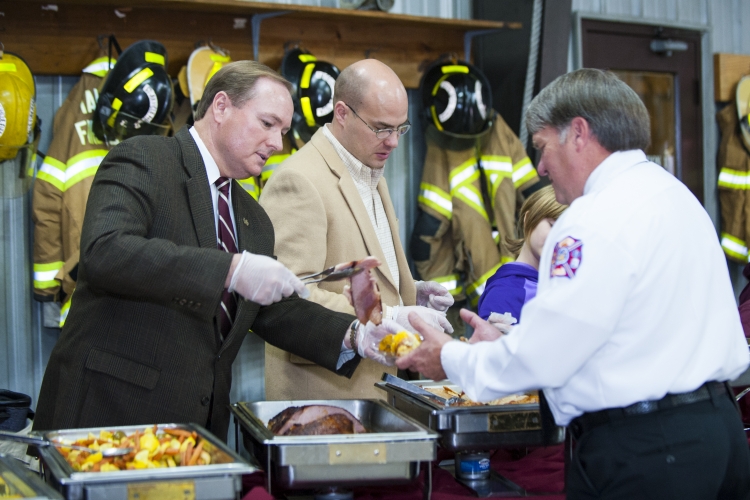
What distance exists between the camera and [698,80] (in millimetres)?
5668

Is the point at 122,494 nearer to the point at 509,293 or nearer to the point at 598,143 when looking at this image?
the point at 598,143

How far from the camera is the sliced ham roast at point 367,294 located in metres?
2.06

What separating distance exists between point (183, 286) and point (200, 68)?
7.19 feet

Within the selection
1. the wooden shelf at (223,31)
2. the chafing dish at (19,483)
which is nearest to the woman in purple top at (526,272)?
the chafing dish at (19,483)

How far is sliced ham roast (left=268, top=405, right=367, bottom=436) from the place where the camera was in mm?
1834

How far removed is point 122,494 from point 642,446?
916mm

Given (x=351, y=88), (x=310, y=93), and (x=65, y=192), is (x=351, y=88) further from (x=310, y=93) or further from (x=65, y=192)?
(x=65, y=192)

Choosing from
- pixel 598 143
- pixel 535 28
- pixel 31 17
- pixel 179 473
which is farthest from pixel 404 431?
pixel 535 28

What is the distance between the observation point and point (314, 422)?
185 centimetres

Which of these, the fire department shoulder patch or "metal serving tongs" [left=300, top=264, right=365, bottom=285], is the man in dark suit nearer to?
"metal serving tongs" [left=300, top=264, right=365, bottom=285]

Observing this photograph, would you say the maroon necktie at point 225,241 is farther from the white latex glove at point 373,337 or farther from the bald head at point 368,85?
the bald head at point 368,85

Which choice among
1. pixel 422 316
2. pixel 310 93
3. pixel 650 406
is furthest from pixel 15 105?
pixel 650 406

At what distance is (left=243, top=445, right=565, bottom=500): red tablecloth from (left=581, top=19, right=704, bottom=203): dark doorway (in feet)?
11.6

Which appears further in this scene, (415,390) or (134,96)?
(134,96)
